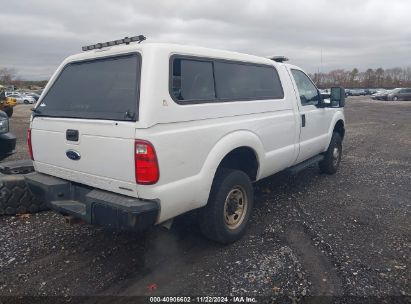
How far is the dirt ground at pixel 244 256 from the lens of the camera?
114 inches

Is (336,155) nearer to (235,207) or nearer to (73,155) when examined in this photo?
(235,207)

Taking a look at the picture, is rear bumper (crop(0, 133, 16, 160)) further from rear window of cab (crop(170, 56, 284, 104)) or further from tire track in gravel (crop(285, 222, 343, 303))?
tire track in gravel (crop(285, 222, 343, 303))

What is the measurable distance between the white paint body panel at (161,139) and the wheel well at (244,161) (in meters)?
0.08

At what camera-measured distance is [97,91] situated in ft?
10.3

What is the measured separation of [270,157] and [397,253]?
5.58 ft

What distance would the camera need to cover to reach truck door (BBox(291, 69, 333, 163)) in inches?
190

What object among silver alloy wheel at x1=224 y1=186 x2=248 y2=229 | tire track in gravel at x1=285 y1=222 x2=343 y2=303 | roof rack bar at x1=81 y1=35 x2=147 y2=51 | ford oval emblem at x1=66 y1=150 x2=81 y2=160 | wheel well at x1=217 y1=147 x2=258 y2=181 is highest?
roof rack bar at x1=81 y1=35 x2=147 y2=51

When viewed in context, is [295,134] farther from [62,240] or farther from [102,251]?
[62,240]

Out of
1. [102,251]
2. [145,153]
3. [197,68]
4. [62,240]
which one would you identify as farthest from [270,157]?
[62,240]

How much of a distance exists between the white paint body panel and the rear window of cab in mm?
78

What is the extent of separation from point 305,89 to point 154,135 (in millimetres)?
3252

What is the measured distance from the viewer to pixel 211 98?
3311 mm

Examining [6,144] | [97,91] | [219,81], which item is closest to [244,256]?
[219,81]

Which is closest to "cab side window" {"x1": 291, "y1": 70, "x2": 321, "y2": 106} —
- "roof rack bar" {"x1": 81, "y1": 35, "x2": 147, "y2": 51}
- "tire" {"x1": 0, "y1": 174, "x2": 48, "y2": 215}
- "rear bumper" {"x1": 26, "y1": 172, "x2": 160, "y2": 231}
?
"roof rack bar" {"x1": 81, "y1": 35, "x2": 147, "y2": 51}
